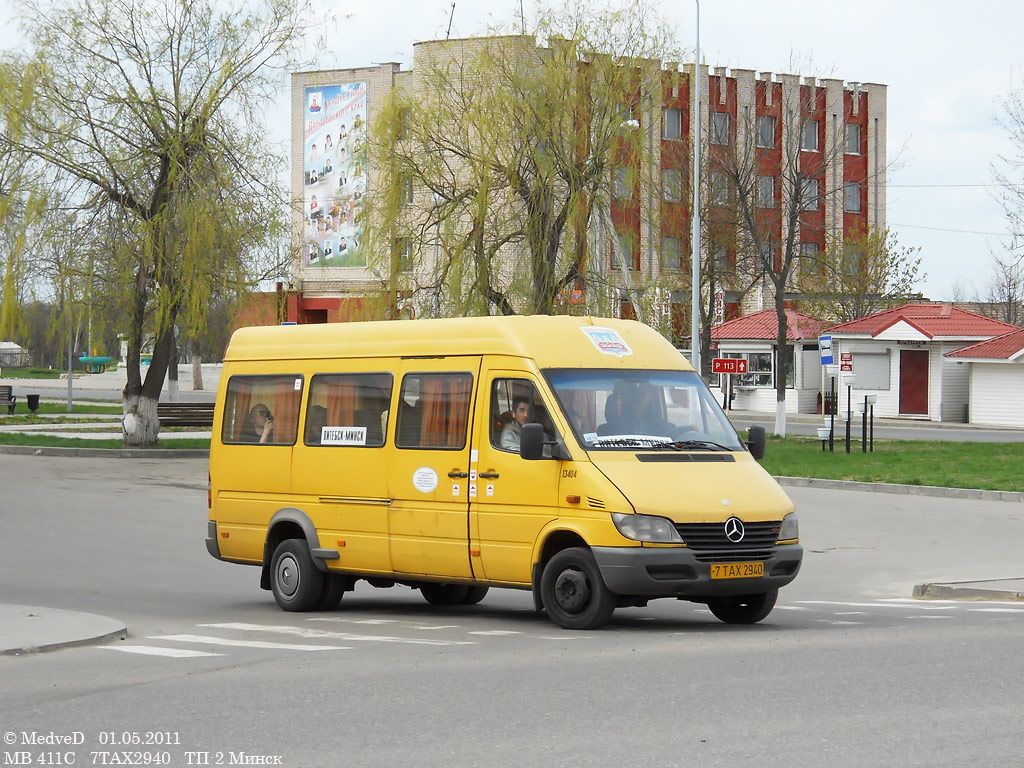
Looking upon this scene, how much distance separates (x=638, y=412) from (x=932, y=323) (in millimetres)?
50053

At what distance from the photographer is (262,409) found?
13852 mm

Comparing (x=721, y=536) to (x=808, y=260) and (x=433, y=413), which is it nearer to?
(x=433, y=413)

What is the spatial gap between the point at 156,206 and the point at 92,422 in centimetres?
1652

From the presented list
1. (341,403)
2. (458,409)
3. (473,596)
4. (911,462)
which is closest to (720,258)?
(911,462)

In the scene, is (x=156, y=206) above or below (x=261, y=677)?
above

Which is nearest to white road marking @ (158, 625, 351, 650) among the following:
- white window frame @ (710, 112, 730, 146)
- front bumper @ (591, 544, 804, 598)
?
front bumper @ (591, 544, 804, 598)


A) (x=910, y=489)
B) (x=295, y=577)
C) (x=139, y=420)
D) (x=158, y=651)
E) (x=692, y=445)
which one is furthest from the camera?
(x=139, y=420)

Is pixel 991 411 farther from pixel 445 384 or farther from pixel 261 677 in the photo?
pixel 261 677

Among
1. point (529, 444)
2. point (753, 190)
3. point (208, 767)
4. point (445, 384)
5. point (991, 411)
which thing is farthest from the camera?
point (991, 411)

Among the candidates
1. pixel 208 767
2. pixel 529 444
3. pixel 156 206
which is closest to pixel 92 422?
pixel 156 206

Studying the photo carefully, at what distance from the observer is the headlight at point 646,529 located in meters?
10.8

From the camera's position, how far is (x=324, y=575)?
43.0 feet

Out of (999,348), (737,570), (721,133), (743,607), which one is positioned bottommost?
(743,607)

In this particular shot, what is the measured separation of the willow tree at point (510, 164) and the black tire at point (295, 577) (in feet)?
65.6
